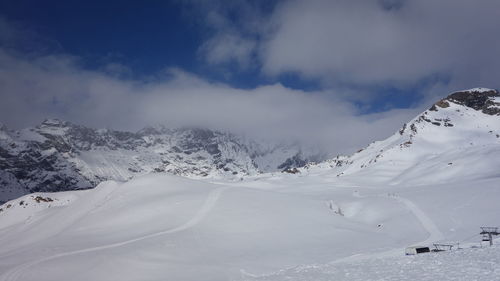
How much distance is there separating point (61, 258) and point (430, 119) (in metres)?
158

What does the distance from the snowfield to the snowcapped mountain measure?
12.8 m

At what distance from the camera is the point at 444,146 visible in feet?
463

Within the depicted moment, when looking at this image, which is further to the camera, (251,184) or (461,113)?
(461,113)

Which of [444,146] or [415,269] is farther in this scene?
[444,146]

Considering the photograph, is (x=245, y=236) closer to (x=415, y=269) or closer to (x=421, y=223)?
(x=421, y=223)

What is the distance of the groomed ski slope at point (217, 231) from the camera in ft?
102

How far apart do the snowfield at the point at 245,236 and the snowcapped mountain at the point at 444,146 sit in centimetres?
1277

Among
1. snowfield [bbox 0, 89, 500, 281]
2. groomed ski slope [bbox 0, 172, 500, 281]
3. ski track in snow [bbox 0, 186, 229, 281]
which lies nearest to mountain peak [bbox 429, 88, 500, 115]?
snowfield [bbox 0, 89, 500, 281]

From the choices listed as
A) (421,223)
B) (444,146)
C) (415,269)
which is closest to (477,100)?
(444,146)

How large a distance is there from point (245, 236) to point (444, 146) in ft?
406

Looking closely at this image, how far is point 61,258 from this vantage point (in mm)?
34219

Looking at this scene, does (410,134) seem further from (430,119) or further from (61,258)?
(61,258)

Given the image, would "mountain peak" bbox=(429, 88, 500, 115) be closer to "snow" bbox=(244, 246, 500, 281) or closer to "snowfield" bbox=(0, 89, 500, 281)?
"snowfield" bbox=(0, 89, 500, 281)

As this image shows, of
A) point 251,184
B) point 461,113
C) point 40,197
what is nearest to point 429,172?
point 251,184
